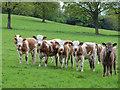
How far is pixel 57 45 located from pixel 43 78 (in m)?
3.84

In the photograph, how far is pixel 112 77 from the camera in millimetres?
11281

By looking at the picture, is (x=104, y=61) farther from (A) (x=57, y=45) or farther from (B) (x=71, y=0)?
(B) (x=71, y=0)

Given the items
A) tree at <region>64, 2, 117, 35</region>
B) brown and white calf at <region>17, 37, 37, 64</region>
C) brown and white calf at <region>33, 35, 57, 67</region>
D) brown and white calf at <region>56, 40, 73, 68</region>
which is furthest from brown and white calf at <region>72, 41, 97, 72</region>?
tree at <region>64, 2, 117, 35</region>

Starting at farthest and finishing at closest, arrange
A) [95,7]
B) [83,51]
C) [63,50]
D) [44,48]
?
[95,7], [44,48], [63,50], [83,51]

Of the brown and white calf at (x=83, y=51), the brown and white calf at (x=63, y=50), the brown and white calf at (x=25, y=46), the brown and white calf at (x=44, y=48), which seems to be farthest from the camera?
the brown and white calf at (x=25, y=46)

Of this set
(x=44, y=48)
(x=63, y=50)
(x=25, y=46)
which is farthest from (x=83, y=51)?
(x=25, y=46)

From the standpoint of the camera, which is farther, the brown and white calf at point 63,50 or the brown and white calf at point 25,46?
the brown and white calf at point 25,46

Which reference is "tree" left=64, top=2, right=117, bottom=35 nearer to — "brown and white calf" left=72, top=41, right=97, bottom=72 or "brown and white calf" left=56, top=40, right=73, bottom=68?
"brown and white calf" left=56, top=40, right=73, bottom=68

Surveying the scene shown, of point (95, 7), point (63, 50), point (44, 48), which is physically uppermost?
point (95, 7)

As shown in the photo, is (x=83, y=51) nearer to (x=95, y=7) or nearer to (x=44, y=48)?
(x=44, y=48)

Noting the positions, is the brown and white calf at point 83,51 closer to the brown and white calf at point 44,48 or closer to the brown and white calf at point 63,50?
the brown and white calf at point 63,50

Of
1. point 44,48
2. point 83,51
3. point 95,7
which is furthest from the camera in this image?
point 95,7

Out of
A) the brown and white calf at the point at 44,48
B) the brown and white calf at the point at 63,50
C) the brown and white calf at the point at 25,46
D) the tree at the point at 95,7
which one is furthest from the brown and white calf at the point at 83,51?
the tree at the point at 95,7

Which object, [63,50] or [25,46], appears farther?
[25,46]
